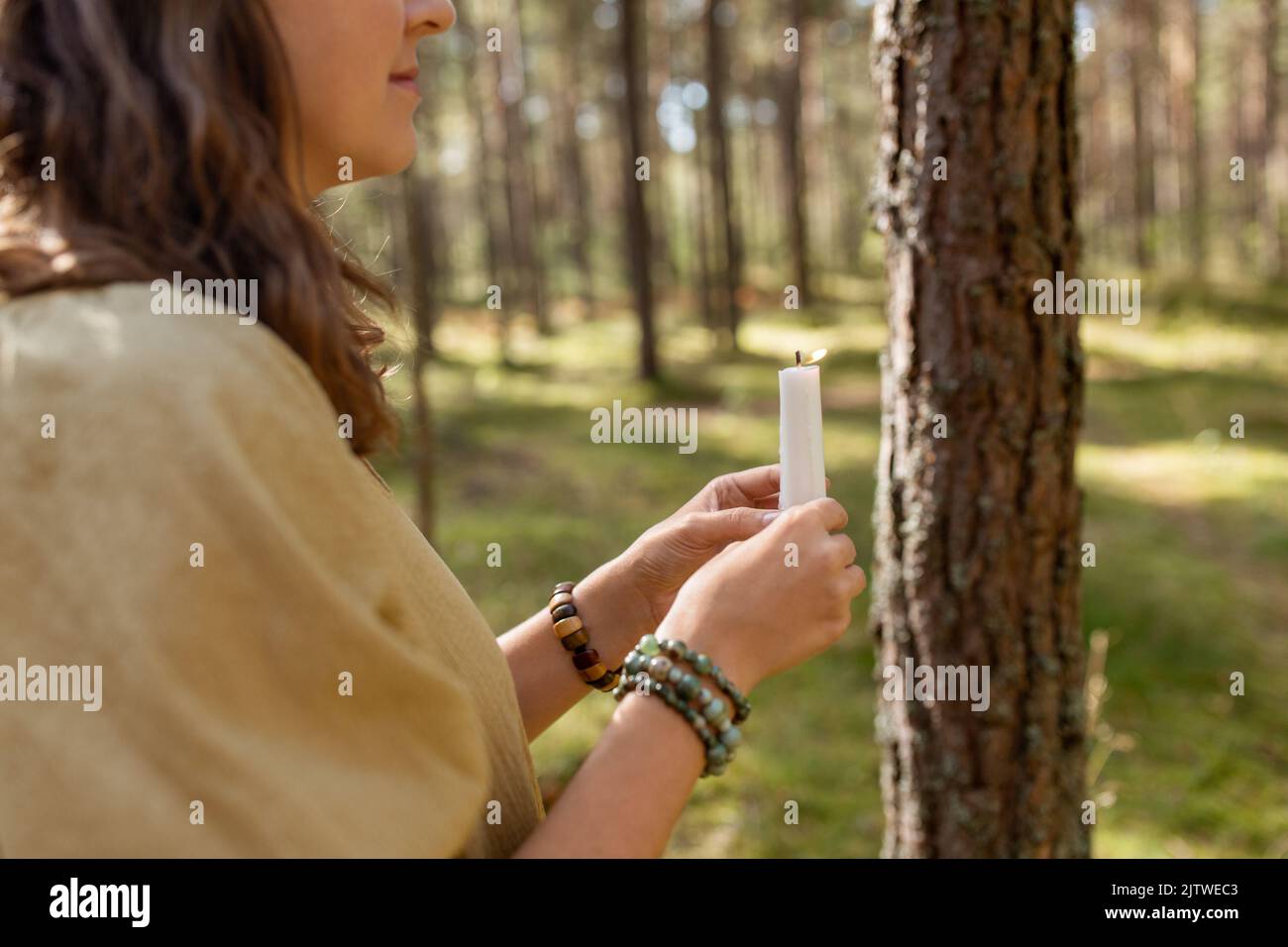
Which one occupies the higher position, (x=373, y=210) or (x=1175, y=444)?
(x=373, y=210)

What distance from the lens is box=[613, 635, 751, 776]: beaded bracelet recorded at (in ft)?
3.74

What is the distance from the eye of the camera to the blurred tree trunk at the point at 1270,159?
2084 cm

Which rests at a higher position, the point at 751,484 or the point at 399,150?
the point at 399,150

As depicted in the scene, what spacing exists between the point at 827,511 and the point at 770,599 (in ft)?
0.49

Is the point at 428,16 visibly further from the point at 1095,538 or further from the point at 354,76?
the point at 1095,538

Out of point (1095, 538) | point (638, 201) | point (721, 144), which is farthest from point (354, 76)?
point (721, 144)

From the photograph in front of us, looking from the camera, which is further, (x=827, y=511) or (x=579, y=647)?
(x=579, y=647)

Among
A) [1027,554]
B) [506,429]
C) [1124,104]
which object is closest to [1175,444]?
[506,429]

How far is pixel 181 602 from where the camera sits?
2.76 feet

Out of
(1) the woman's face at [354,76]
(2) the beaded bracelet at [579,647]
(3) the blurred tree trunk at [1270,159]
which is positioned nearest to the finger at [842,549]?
(2) the beaded bracelet at [579,647]

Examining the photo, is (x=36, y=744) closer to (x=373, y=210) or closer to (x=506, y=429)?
(x=506, y=429)
